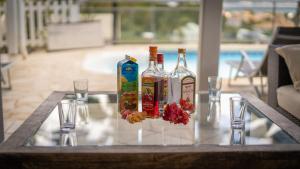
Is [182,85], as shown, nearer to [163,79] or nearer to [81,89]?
[163,79]

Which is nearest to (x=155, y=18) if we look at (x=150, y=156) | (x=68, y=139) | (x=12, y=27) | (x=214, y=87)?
(x=12, y=27)

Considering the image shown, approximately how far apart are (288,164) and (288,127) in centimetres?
34

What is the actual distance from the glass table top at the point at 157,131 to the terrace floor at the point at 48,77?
52.5 inches

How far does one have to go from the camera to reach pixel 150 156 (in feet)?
5.52

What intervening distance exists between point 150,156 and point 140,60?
5022 mm

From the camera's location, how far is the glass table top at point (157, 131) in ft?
6.15

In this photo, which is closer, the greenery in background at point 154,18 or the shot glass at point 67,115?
the shot glass at point 67,115

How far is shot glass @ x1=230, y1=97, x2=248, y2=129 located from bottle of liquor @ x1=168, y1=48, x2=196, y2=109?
0.27 metres

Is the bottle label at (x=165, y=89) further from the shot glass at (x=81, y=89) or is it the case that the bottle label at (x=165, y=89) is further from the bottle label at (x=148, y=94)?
the shot glass at (x=81, y=89)

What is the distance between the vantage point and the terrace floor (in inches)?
161

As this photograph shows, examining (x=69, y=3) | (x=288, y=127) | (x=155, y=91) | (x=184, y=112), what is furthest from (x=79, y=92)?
(x=69, y=3)

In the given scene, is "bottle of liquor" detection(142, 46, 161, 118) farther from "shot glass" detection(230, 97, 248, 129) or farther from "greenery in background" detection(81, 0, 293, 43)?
"greenery in background" detection(81, 0, 293, 43)

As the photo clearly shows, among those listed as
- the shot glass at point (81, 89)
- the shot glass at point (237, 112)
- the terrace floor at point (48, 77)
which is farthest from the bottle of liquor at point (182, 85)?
the terrace floor at point (48, 77)

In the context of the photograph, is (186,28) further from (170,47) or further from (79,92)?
(79,92)
